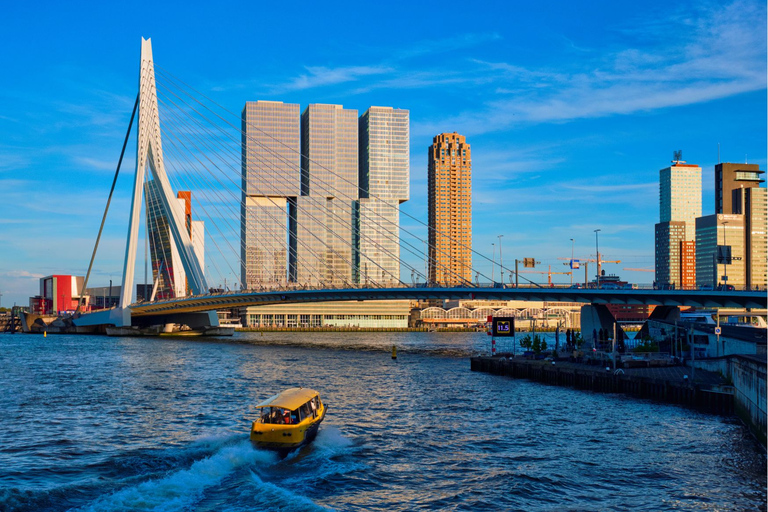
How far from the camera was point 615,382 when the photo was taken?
49.7m

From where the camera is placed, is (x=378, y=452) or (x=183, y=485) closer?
(x=183, y=485)

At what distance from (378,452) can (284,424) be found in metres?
4.22

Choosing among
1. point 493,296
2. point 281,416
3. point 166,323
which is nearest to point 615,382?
point 281,416

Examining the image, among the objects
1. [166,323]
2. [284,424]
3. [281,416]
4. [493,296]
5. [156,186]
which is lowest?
[166,323]

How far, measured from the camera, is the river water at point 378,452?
23562 millimetres

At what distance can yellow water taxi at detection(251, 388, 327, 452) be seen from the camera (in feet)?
94.7

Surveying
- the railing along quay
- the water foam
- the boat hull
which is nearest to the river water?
the water foam

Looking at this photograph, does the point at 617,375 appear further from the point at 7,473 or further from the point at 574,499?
the point at 7,473

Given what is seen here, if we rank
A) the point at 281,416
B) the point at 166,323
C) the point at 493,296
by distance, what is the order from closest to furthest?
the point at 281,416 → the point at 493,296 → the point at 166,323

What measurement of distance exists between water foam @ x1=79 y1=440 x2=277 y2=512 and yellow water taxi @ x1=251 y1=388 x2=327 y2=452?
590 millimetres

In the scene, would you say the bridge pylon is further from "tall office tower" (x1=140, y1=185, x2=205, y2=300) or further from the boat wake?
the boat wake

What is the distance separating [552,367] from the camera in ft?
188

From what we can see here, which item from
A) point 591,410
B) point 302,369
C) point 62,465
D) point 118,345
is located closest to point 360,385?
point 302,369

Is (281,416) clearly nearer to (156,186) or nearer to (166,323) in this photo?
(156,186)
